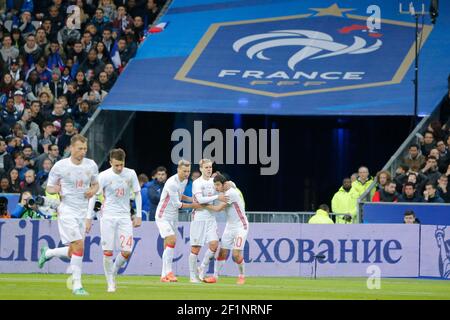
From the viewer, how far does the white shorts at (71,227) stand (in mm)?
20344

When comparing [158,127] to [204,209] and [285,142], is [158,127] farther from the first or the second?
[204,209]

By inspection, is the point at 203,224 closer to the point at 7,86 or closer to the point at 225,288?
the point at 225,288

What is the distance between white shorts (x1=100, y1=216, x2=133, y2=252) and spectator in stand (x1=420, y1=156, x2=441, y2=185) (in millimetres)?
8631

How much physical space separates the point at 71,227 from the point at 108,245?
154 cm

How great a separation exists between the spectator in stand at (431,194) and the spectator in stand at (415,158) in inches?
31.9

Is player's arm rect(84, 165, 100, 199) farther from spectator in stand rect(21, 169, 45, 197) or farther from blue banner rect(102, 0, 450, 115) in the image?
blue banner rect(102, 0, 450, 115)

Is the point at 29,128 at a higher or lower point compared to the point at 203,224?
higher

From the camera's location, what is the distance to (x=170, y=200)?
25.3 meters

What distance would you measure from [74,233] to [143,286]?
328cm

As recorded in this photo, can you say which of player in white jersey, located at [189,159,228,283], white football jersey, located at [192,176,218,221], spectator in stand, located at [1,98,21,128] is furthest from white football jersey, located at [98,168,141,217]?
spectator in stand, located at [1,98,21,128]

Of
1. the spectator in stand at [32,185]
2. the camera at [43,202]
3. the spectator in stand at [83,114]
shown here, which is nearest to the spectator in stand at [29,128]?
the spectator in stand at [83,114]

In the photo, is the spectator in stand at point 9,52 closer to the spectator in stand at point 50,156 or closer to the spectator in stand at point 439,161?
the spectator in stand at point 50,156

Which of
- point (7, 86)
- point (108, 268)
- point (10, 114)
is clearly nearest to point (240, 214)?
point (108, 268)

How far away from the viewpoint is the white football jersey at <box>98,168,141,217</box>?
22.0 meters
